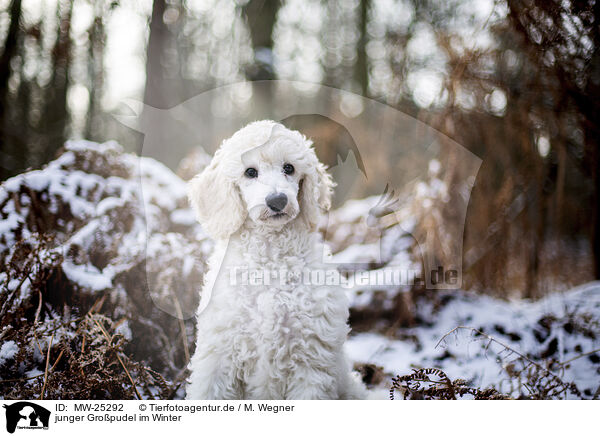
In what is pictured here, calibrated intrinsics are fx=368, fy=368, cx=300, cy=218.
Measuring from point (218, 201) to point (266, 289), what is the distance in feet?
1.45

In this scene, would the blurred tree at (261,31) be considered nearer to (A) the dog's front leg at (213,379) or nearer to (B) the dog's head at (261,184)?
(B) the dog's head at (261,184)

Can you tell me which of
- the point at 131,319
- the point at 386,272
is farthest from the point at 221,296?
the point at 386,272

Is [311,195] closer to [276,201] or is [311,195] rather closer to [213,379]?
[276,201]

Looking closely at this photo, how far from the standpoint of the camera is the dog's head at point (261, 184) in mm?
1508

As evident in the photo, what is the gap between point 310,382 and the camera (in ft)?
5.04

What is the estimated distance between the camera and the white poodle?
1.54m

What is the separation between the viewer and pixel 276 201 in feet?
4.76

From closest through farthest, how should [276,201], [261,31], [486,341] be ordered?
[276,201], [486,341], [261,31]

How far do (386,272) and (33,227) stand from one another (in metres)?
2.15

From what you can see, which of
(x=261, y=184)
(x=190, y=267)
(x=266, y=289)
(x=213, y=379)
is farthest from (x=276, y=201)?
(x=190, y=267)
